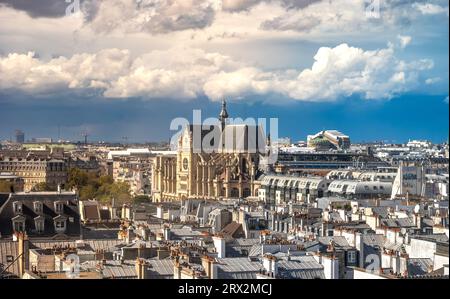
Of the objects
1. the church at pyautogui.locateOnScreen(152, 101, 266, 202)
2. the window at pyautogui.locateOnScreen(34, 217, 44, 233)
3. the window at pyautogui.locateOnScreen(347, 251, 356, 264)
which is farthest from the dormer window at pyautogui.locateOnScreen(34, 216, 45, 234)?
the church at pyautogui.locateOnScreen(152, 101, 266, 202)

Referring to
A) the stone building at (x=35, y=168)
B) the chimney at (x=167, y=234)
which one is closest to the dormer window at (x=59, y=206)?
the chimney at (x=167, y=234)

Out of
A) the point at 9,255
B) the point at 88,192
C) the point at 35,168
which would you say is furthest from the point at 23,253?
the point at 35,168

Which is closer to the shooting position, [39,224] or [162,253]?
[162,253]

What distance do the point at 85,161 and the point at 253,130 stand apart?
21972mm

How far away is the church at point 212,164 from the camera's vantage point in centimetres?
7338

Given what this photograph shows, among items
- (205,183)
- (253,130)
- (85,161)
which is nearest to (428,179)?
(205,183)

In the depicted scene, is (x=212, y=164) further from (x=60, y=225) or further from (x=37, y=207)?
(x=60, y=225)

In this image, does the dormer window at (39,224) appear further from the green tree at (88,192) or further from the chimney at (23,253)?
the green tree at (88,192)

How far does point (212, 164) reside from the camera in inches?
2970

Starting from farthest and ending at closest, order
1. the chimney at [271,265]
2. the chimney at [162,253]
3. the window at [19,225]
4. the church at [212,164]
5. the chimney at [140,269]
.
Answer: the church at [212,164] < the window at [19,225] < the chimney at [162,253] < the chimney at [271,265] < the chimney at [140,269]

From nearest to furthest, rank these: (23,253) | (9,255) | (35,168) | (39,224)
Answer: (23,253), (9,255), (39,224), (35,168)

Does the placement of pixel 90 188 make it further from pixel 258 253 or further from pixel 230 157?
pixel 258 253

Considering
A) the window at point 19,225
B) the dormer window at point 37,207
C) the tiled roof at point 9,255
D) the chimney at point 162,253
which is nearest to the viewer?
the tiled roof at point 9,255

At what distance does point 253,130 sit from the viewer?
3226 inches
